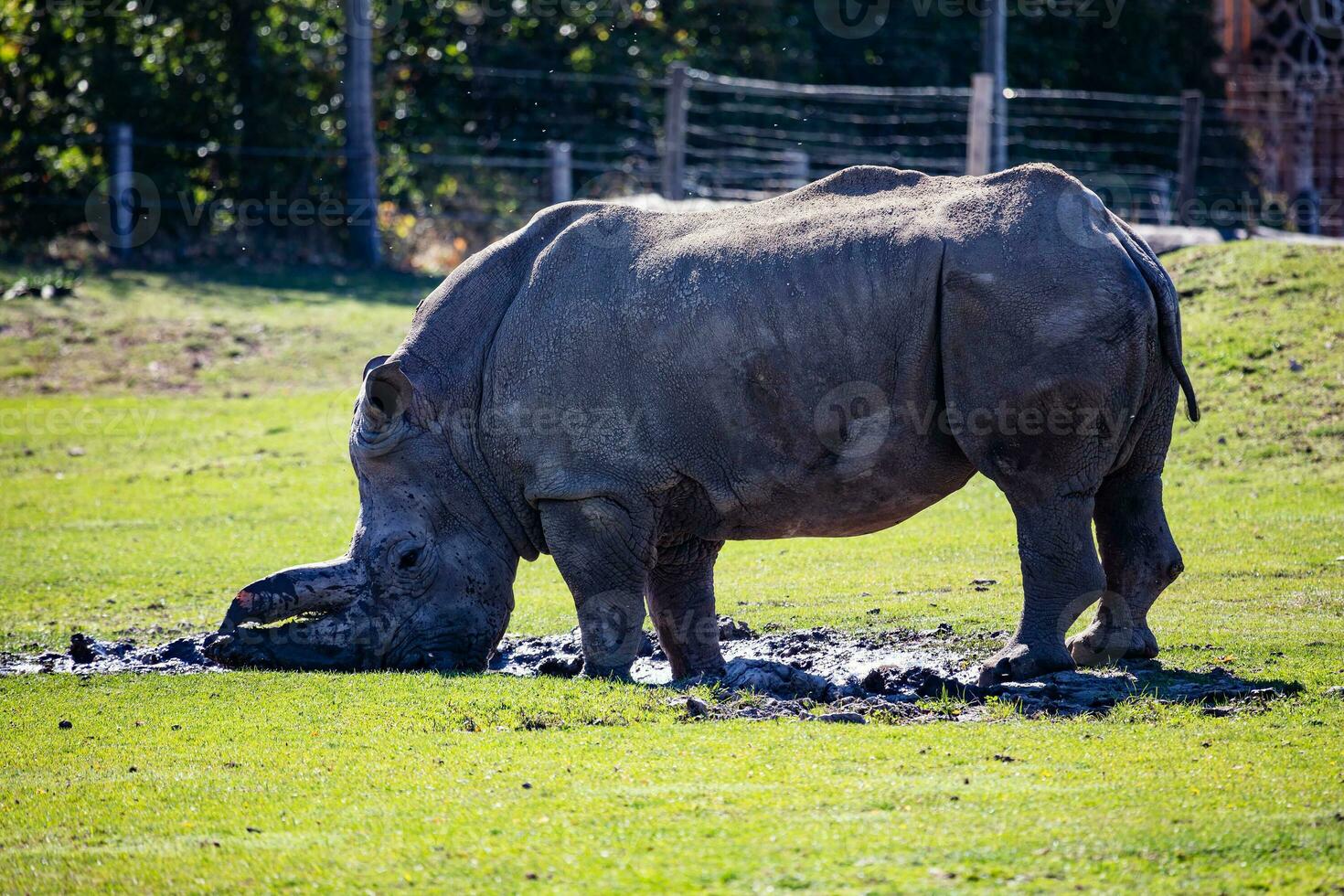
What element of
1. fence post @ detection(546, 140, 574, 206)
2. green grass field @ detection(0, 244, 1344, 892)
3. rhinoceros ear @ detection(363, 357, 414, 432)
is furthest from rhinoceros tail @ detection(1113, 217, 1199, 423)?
fence post @ detection(546, 140, 574, 206)

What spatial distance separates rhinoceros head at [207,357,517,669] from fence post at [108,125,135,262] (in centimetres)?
1693

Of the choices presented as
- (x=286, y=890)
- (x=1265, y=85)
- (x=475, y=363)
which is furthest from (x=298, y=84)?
(x=286, y=890)

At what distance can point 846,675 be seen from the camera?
30.7ft

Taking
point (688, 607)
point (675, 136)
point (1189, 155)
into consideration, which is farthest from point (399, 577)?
point (1189, 155)

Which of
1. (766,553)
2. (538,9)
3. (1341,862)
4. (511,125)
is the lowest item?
(766,553)

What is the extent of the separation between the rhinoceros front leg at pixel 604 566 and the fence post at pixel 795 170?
598 inches

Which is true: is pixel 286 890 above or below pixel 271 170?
below

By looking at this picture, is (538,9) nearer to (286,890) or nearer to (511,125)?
(511,125)

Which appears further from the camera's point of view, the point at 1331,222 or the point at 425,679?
the point at 1331,222

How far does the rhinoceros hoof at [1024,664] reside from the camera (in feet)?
28.2

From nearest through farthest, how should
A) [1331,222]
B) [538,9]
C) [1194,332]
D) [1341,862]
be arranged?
[1341,862], [1194,332], [1331,222], [538,9]

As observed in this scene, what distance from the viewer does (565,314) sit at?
9.08 metres

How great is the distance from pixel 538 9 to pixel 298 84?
4151mm

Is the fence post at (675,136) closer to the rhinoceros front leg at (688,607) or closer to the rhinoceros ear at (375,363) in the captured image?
the rhinoceros ear at (375,363)
